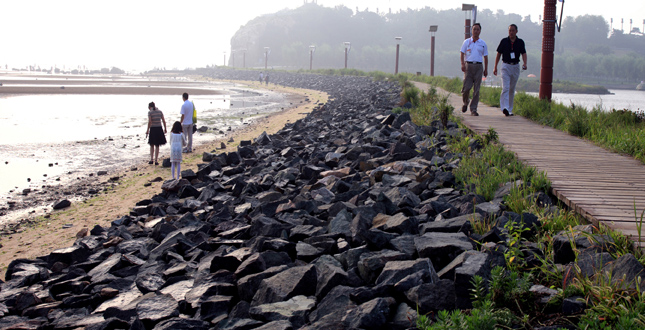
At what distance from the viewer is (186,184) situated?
9.59 m

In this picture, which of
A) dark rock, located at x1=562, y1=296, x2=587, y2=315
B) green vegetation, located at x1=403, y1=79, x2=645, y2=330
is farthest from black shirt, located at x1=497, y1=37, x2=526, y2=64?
dark rock, located at x1=562, y1=296, x2=587, y2=315

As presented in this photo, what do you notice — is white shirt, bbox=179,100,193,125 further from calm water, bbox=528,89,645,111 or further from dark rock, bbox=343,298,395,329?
dark rock, bbox=343,298,395,329

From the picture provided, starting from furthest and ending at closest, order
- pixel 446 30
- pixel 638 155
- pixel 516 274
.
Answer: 1. pixel 446 30
2. pixel 638 155
3. pixel 516 274

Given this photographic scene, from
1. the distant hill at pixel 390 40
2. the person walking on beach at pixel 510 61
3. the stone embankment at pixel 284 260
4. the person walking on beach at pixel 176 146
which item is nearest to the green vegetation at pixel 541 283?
the stone embankment at pixel 284 260

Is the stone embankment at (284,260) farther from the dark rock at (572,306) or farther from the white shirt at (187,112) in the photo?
the white shirt at (187,112)

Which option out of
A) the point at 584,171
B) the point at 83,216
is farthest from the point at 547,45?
the point at 83,216

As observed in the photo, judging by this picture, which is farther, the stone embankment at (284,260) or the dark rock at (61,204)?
the dark rock at (61,204)

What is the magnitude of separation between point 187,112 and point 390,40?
608 feet

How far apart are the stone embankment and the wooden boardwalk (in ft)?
1.60

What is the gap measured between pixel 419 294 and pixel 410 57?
135724 millimetres

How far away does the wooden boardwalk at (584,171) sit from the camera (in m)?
4.37

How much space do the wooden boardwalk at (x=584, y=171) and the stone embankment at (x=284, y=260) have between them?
49cm

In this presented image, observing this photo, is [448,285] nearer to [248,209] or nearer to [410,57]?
[248,209]

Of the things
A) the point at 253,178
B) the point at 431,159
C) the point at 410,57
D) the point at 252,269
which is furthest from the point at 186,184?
the point at 410,57
